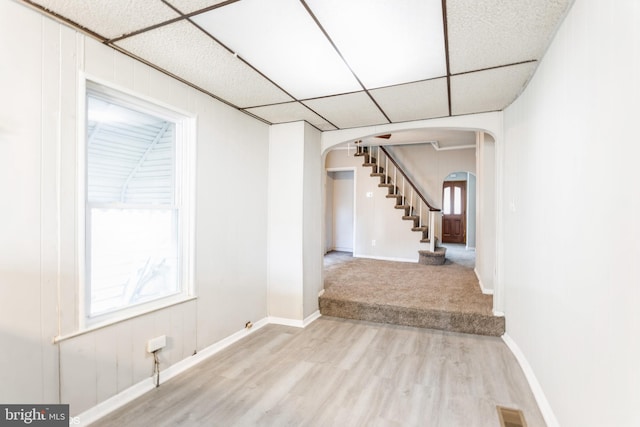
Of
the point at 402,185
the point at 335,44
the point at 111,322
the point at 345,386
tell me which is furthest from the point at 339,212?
the point at 111,322

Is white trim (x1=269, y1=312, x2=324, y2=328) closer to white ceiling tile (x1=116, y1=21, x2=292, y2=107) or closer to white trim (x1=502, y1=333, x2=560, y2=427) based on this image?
white trim (x1=502, y1=333, x2=560, y2=427)

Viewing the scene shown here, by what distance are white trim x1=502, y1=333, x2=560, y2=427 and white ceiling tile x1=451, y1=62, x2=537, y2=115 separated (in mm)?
2259

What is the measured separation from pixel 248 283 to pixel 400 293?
2.05 m

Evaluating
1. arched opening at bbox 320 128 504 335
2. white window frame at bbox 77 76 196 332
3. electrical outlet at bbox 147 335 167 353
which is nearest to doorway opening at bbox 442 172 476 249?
arched opening at bbox 320 128 504 335

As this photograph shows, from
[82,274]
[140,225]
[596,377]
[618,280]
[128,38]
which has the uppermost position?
[128,38]

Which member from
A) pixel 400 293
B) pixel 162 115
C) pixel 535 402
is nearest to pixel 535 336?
pixel 535 402

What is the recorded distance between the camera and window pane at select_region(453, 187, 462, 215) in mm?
9742

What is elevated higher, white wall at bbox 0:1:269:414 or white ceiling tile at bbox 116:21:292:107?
white ceiling tile at bbox 116:21:292:107

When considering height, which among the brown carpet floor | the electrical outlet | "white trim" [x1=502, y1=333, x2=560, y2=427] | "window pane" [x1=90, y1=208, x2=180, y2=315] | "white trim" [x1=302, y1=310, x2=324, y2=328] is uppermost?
"window pane" [x1=90, y1=208, x2=180, y2=315]

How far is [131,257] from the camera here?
2.18 metres

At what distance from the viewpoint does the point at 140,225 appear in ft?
7.37

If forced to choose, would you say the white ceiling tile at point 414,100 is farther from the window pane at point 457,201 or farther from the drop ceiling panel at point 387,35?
the window pane at point 457,201

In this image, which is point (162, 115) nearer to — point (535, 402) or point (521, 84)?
point (521, 84)

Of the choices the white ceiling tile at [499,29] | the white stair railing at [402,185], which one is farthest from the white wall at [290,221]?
the white stair railing at [402,185]
